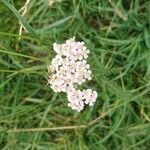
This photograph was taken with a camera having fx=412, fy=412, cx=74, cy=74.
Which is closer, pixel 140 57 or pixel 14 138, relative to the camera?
pixel 140 57

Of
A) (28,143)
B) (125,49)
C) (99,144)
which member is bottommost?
(99,144)

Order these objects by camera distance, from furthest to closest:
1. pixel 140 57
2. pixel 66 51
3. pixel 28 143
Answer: pixel 28 143 → pixel 140 57 → pixel 66 51

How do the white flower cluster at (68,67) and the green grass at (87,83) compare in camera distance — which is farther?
the green grass at (87,83)

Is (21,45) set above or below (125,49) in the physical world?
above

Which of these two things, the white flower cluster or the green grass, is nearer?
the white flower cluster

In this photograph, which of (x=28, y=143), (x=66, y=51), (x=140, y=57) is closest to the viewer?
(x=66, y=51)

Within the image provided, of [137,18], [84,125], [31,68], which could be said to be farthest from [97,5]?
[84,125]

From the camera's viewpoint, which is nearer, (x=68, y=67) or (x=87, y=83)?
(x=68, y=67)

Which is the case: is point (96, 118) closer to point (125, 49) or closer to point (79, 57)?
point (125, 49)
